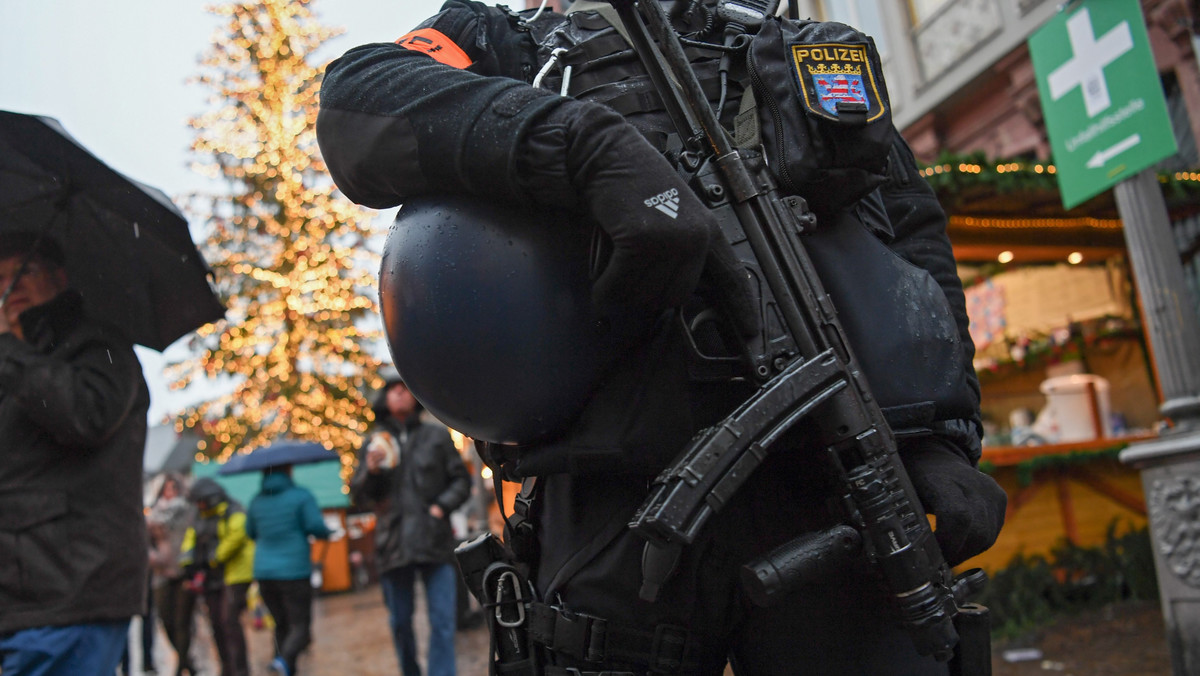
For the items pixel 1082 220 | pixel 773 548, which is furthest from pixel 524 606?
pixel 1082 220

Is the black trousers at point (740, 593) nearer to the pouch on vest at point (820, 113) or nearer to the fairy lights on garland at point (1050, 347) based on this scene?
the pouch on vest at point (820, 113)

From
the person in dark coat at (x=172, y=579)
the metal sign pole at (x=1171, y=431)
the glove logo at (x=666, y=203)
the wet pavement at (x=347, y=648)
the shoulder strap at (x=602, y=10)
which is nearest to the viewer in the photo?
the glove logo at (x=666, y=203)

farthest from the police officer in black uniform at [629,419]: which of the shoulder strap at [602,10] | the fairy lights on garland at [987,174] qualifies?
the fairy lights on garland at [987,174]

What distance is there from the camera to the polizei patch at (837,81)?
4.80ft

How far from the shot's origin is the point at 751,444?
1318mm

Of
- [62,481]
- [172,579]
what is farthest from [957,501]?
[172,579]

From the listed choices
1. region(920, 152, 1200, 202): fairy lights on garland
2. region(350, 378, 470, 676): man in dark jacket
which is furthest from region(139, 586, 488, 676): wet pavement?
region(920, 152, 1200, 202): fairy lights on garland

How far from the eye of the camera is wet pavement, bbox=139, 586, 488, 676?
23.9ft

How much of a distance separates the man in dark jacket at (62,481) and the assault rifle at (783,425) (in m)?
2.07

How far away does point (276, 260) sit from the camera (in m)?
15.4

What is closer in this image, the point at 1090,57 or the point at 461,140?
the point at 461,140

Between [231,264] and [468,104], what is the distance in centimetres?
1524

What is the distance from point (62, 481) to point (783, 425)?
2291 mm

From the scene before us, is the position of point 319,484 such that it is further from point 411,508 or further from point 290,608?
point 411,508
